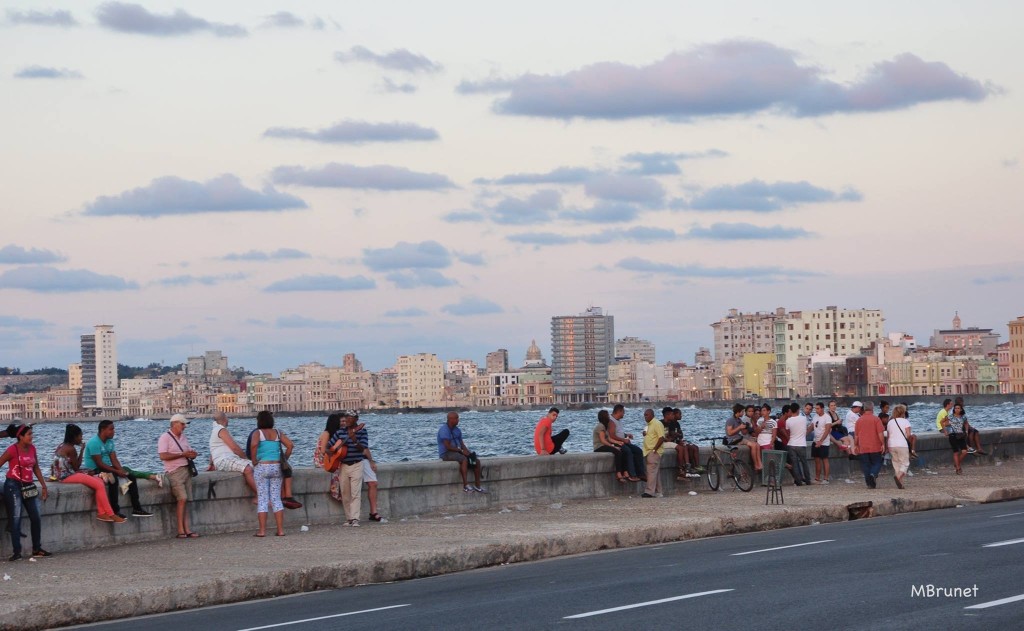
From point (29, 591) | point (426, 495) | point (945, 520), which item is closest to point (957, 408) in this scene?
point (945, 520)

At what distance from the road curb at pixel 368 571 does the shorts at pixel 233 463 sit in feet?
12.9

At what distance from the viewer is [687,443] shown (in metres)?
26.6

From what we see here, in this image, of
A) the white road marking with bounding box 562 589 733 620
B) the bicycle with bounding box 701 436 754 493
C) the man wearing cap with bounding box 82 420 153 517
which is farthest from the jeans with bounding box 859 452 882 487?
the white road marking with bounding box 562 589 733 620

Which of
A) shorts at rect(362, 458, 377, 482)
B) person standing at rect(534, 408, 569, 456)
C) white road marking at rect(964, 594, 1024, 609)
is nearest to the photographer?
white road marking at rect(964, 594, 1024, 609)

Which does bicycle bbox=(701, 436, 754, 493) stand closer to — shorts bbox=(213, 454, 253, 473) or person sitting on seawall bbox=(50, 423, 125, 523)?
shorts bbox=(213, 454, 253, 473)

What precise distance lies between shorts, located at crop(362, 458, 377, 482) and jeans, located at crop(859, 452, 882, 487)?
10338mm

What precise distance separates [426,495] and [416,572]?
5.60 metres

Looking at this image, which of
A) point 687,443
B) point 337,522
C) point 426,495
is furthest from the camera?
point 687,443

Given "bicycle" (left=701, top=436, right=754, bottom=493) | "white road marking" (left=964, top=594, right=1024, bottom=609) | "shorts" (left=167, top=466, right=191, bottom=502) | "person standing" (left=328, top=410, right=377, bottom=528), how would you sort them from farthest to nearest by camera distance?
"bicycle" (left=701, top=436, right=754, bottom=493), "person standing" (left=328, top=410, right=377, bottom=528), "shorts" (left=167, top=466, right=191, bottom=502), "white road marking" (left=964, top=594, right=1024, bottom=609)

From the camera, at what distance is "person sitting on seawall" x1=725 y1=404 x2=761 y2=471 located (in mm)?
27156

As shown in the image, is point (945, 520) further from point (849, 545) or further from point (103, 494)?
point (103, 494)

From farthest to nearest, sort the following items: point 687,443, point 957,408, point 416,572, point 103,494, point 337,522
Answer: point 957,408 < point 687,443 < point 337,522 < point 103,494 < point 416,572

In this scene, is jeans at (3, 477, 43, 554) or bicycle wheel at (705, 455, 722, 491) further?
bicycle wheel at (705, 455, 722, 491)

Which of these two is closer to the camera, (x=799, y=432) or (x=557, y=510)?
(x=557, y=510)
